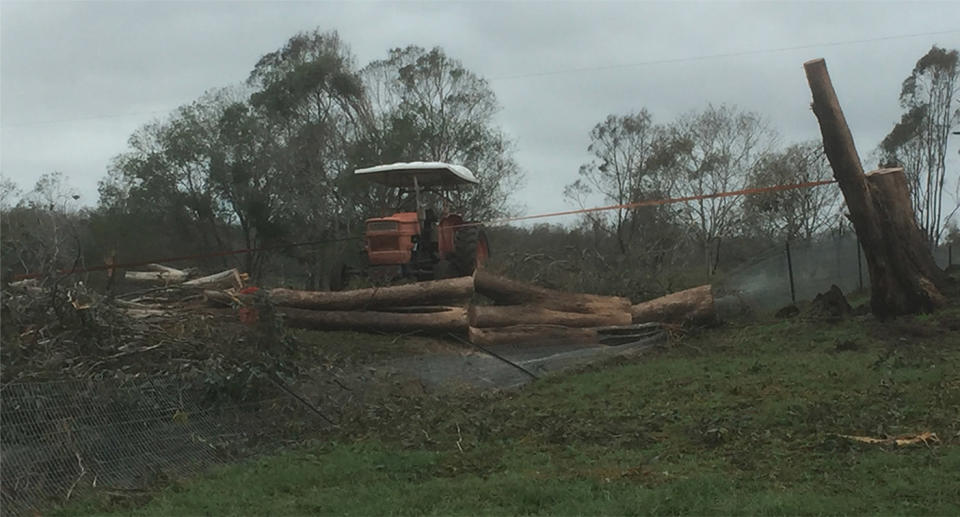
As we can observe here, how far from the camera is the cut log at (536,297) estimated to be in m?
13.7

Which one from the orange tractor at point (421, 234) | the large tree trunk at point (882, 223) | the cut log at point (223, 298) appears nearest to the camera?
the large tree trunk at point (882, 223)

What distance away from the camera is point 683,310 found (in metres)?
13.7

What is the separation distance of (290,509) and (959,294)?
388 inches

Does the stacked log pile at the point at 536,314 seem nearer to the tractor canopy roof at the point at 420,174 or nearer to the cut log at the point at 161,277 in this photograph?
the tractor canopy roof at the point at 420,174

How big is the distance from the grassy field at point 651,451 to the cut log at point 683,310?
3.10 m

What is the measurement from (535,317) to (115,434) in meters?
7.15

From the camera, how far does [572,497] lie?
18.6 feet

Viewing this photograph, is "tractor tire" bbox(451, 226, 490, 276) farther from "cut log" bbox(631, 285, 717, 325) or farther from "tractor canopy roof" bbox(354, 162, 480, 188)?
"cut log" bbox(631, 285, 717, 325)

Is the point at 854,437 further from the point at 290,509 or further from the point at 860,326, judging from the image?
the point at 860,326

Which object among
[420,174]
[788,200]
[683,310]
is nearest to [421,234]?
[420,174]

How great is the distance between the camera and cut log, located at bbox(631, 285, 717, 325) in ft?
44.8

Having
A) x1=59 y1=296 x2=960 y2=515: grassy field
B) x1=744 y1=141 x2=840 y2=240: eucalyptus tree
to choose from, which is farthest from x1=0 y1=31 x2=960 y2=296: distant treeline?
x1=59 y1=296 x2=960 y2=515: grassy field

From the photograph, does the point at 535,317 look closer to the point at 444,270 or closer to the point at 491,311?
the point at 491,311

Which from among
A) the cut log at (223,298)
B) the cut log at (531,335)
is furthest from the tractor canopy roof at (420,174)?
the cut log at (223,298)
